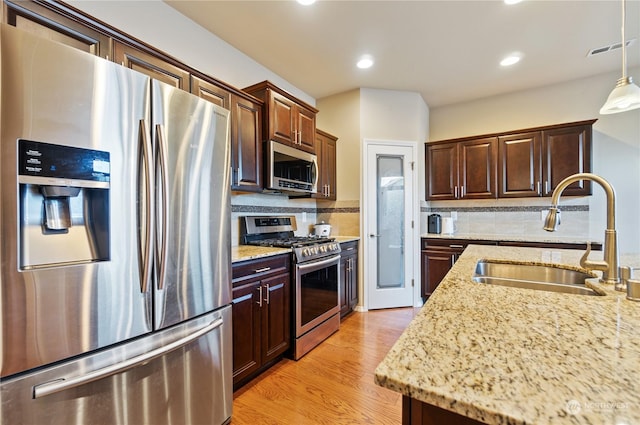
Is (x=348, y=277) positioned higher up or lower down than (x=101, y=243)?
lower down

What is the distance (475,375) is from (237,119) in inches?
93.1

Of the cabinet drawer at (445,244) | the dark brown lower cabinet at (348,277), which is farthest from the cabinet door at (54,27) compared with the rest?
the cabinet drawer at (445,244)

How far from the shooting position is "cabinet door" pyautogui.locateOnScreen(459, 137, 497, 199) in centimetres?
383

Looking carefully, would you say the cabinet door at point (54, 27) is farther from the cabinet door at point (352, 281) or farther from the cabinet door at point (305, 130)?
the cabinet door at point (352, 281)

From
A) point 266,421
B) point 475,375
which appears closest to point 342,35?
point 475,375

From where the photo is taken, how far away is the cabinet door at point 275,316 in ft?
7.13

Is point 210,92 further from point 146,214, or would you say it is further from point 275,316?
point 275,316

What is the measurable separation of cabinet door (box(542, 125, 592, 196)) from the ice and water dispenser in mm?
4396

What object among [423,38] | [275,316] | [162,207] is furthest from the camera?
[423,38]

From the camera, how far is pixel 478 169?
154 inches

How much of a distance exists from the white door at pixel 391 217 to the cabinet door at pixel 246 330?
2.02 metres

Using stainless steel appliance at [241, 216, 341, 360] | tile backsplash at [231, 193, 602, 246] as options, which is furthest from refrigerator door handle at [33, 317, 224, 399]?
tile backsplash at [231, 193, 602, 246]

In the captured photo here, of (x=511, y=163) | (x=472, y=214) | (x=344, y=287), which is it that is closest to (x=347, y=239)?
(x=344, y=287)

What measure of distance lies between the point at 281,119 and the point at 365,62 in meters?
1.22
